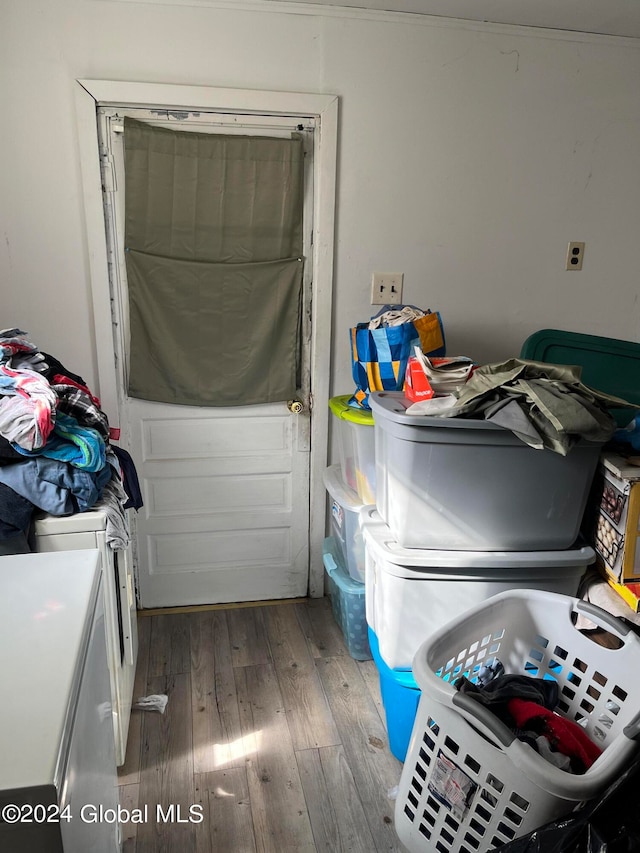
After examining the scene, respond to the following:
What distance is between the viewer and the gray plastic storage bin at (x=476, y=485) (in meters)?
1.64

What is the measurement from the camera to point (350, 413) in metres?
2.13

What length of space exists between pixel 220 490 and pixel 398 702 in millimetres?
1127

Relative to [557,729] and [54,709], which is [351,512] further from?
[54,709]

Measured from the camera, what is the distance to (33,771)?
81 centimetres

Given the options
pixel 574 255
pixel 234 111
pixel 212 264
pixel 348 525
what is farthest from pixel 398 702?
pixel 234 111

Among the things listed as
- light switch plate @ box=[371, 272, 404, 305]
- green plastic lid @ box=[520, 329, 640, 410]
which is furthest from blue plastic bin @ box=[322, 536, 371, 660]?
green plastic lid @ box=[520, 329, 640, 410]

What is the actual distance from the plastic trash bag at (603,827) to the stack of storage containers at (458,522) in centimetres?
68

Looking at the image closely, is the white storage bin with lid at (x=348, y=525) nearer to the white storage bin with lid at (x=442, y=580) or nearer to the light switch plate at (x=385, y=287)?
the white storage bin with lid at (x=442, y=580)

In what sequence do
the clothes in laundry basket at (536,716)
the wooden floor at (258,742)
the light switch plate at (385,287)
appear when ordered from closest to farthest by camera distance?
1. the clothes in laundry basket at (536,716)
2. the wooden floor at (258,742)
3. the light switch plate at (385,287)

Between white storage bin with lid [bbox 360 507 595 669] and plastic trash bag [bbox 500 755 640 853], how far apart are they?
67cm

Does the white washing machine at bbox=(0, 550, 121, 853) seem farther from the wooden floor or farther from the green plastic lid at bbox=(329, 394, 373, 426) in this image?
the green plastic lid at bbox=(329, 394, 373, 426)

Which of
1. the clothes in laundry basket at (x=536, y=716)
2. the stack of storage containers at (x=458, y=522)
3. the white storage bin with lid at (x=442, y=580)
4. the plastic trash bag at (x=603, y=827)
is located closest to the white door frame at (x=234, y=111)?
the stack of storage containers at (x=458, y=522)

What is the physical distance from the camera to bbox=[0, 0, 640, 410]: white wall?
7.02 feet

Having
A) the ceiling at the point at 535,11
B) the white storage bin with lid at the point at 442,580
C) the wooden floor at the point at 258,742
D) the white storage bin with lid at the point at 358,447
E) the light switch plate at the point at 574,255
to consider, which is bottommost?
the wooden floor at the point at 258,742
